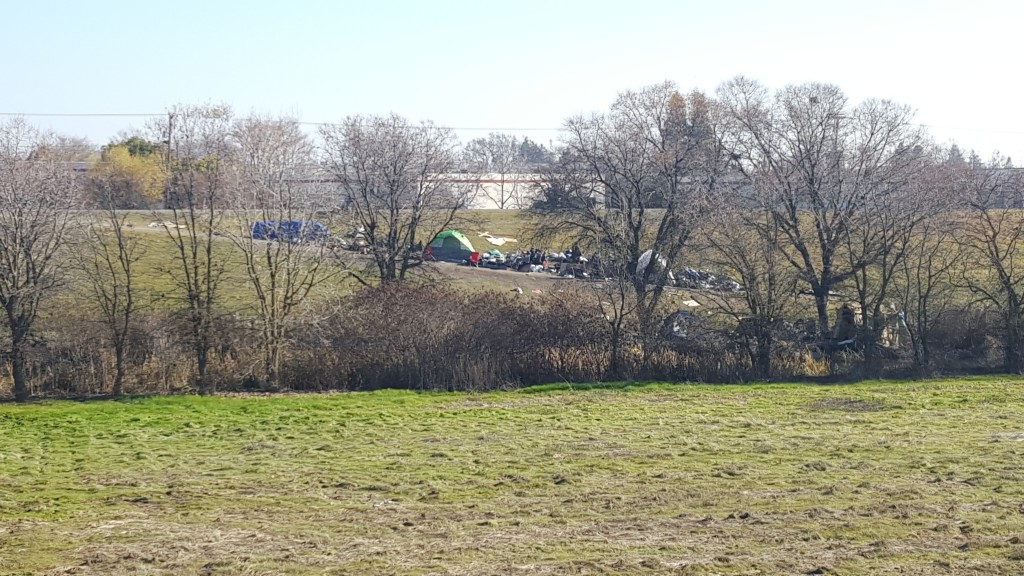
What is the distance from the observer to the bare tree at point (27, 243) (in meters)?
25.6

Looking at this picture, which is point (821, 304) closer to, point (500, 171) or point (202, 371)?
point (202, 371)

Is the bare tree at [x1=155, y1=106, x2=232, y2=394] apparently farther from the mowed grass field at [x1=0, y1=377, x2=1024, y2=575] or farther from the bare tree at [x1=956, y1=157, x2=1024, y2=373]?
the bare tree at [x1=956, y1=157, x2=1024, y2=373]

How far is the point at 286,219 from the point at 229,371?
505 centimetres

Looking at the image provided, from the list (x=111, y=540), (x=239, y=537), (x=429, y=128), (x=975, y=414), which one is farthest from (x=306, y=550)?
(x=429, y=128)

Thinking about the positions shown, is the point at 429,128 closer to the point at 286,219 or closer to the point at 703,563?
the point at 286,219

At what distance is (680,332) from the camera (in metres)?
29.7

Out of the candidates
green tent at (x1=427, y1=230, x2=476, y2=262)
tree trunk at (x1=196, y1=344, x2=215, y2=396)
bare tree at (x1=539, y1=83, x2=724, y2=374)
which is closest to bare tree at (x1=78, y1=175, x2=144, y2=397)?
tree trunk at (x1=196, y1=344, x2=215, y2=396)

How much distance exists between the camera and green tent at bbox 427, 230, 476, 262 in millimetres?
49094

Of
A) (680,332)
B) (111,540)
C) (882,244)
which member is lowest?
(111,540)

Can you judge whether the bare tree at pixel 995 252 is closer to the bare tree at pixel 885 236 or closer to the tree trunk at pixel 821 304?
the bare tree at pixel 885 236

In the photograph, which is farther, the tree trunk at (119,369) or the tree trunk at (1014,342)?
the tree trunk at (1014,342)

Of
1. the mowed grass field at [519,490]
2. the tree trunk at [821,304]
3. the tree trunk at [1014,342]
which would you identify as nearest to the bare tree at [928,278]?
the tree trunk at [1014,342]

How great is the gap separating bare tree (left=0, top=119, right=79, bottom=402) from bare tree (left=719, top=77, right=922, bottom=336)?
71.9ft

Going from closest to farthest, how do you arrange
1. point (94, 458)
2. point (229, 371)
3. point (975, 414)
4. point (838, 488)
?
point (838, 488), point (94, 458), point (975, 414), point (229, 371)
